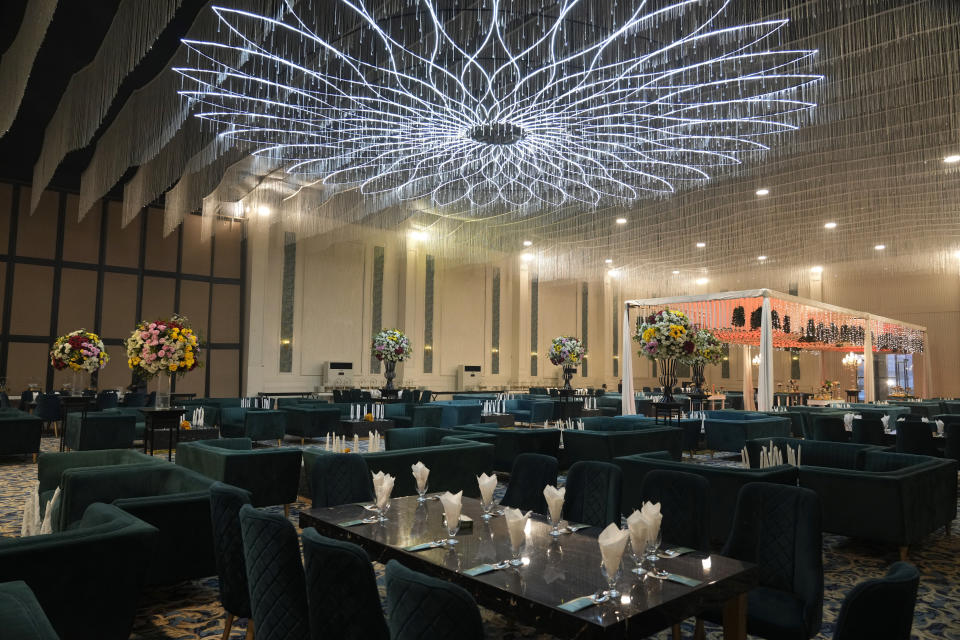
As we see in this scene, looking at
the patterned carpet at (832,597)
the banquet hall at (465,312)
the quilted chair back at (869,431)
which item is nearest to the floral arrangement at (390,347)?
the banquet hall at (465,312)

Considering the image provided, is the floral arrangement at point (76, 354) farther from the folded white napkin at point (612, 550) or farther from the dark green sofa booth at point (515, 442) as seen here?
the folded white napkin at point (612, 550)

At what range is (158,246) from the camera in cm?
1580

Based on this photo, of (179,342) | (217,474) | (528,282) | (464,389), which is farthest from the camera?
(528,282)

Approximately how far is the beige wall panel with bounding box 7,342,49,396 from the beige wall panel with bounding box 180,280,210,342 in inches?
122

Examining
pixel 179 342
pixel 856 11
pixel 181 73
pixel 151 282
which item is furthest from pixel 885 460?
pixel 151 282

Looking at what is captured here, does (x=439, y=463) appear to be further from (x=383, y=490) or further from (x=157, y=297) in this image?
(x=157, y=297)

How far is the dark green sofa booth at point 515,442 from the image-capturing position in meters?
7.54

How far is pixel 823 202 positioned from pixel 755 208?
1395 mm

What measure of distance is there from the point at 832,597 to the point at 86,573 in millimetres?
4063

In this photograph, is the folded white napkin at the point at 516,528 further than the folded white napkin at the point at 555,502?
No

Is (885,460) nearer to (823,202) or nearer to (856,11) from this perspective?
(856,11)

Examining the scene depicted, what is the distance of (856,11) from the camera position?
7.15m

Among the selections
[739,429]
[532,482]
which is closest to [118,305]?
[739,429]

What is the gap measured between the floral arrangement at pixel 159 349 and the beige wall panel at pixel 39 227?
9619 millimetres
